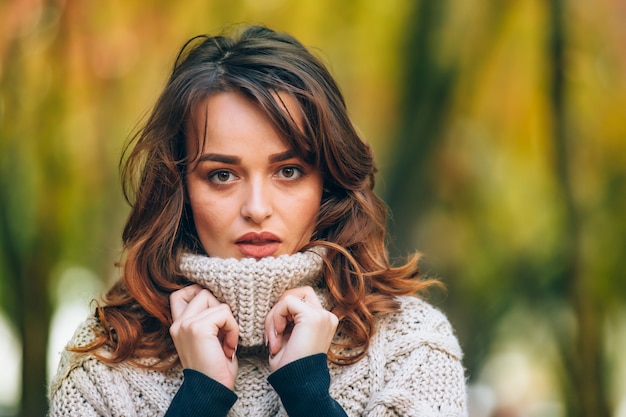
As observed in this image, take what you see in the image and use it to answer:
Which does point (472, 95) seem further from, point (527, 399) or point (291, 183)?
point (291, 183)

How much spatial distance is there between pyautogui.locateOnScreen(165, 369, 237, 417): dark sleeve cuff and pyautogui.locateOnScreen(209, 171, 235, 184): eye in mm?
424

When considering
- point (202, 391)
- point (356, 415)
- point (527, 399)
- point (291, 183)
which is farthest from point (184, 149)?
point (527, 399)

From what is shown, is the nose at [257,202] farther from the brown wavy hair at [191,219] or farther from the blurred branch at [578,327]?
the blurred branch at [578,327]

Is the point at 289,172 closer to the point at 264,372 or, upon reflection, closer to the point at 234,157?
the point at 234,157

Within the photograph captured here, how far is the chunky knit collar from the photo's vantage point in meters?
1.79

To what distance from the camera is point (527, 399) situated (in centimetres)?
333

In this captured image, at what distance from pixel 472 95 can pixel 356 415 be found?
1956mm

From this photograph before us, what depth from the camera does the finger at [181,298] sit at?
1845 mm

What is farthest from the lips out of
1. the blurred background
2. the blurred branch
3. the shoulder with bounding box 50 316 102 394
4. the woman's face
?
the blurred branch

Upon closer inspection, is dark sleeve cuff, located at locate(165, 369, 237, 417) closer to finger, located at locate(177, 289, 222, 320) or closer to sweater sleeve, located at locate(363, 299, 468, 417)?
finger, located at locate(177, 289, 222, 320)

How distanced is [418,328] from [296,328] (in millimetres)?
326

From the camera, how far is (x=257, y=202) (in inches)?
70.0

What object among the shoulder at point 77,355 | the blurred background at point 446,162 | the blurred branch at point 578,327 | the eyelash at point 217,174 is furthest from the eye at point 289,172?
Answer: the blurred branch at point 578,327

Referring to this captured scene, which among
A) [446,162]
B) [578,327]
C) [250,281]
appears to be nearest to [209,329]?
[250,281]
